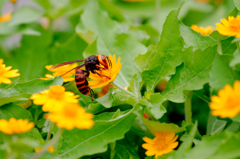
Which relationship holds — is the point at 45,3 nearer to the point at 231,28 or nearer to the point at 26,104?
the point at 26,104

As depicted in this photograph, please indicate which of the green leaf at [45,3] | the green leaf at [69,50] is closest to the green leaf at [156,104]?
the green leaf at [69,50]

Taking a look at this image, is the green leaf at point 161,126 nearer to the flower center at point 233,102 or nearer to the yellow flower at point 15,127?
the flower center at point 233,102

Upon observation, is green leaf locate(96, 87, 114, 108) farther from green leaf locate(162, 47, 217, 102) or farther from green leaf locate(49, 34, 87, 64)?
green leaf locate(49, 34, 87, 64)

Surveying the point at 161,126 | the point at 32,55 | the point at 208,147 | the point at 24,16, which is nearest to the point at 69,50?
the point at 32,55

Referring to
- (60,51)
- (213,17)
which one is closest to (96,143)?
(60,51)

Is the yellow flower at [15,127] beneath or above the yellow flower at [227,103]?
above
